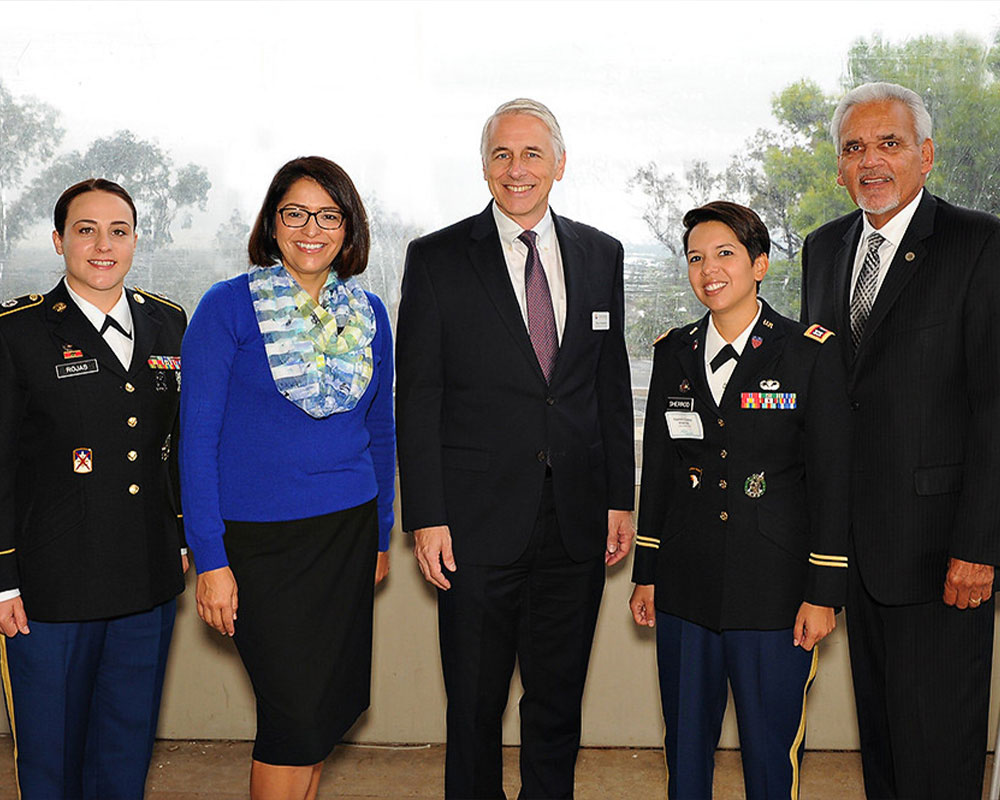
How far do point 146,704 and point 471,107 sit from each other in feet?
7.56

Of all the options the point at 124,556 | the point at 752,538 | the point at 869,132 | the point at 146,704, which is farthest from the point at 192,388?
the point at 869,132

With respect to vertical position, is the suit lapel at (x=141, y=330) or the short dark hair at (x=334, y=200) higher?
the short dark hair at (x=334, y=200)

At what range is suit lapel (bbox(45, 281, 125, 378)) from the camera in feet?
7.52

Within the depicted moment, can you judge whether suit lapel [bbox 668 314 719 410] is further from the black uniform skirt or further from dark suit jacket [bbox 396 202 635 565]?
the black uniform skirt

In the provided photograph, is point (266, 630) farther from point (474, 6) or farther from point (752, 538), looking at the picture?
point (474, 6)

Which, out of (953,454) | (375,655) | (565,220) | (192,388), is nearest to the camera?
(192,388)

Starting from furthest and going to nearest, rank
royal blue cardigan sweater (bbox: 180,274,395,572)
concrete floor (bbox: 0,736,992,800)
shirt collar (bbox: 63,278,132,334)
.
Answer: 1. concrete floor (bbox: 0,736,992,800)
2. shirt collar (bbox: 63,278,132,334)
3. royal blue cardigan sweater (bbox: 180,274,395,572)

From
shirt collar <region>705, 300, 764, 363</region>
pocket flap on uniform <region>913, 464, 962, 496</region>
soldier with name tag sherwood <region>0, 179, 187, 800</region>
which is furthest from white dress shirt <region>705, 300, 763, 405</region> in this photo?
soldier with name tag sherwood <region>0, 179, 187, 800</region>

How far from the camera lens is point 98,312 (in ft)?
7.77

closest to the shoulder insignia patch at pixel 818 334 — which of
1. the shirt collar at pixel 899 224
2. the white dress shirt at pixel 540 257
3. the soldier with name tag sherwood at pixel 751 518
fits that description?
the soldier with name tag sherwood at pixel 751 518

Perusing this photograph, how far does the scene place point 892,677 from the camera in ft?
8.02

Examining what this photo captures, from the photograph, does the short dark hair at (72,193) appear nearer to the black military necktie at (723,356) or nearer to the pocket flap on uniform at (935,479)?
the black military necktie at (723,356)

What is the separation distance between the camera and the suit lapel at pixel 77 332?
2.29 m

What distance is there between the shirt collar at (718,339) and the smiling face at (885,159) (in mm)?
415
